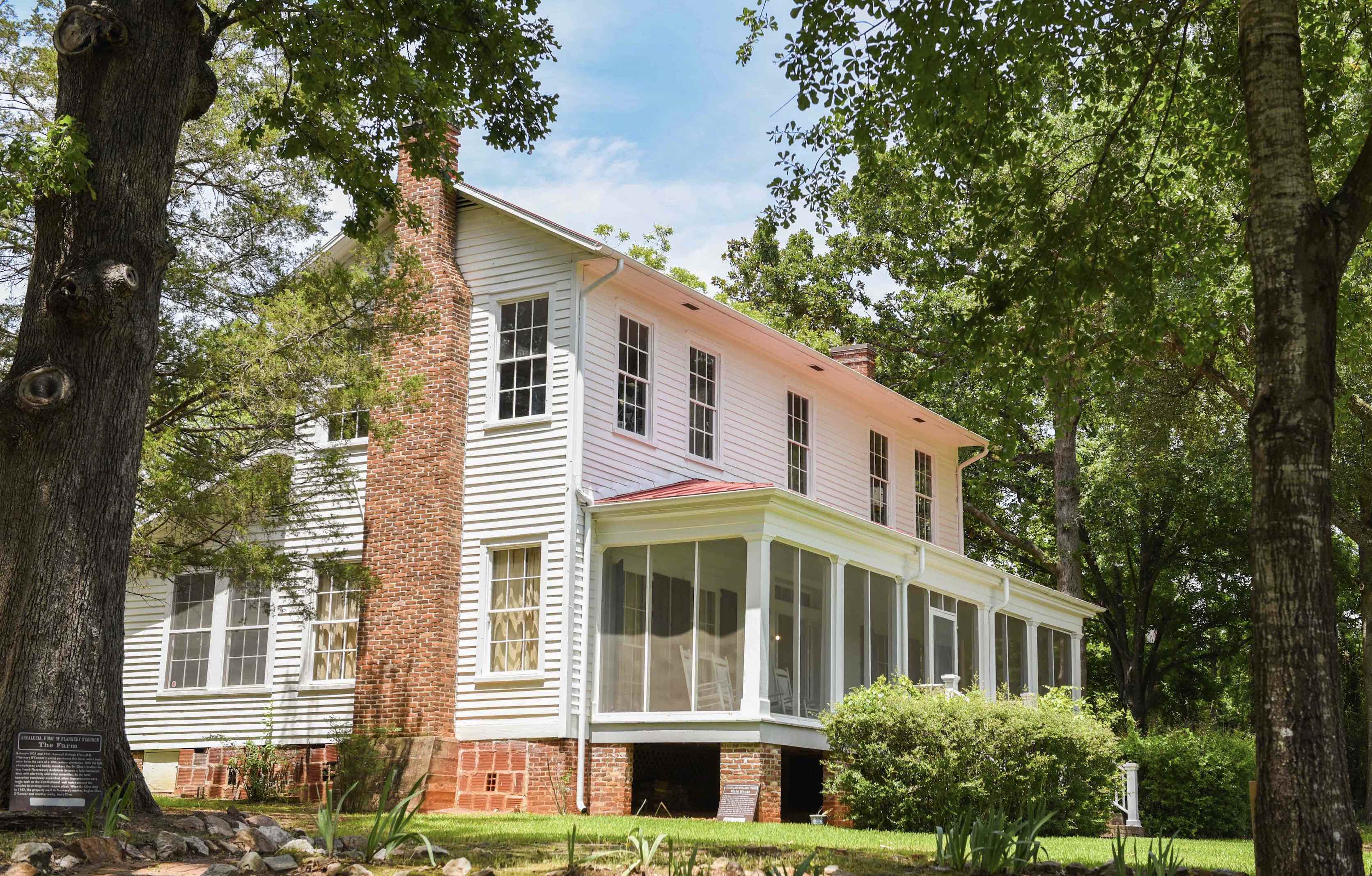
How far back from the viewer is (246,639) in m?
21.0

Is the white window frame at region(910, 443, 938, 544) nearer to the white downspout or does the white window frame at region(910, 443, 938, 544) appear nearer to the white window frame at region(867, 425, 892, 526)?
the white window frame at region(867, 425, 892, 526)

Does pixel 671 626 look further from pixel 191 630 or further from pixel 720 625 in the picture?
pixel 191 630

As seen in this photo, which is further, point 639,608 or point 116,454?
point 639,608

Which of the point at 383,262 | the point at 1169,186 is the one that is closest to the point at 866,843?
the point at 1169,186

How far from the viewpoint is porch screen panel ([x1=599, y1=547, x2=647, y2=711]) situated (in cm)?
1775

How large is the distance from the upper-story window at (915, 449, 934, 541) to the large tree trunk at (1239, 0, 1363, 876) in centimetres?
1981

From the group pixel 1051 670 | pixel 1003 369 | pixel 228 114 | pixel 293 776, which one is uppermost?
pixel 228 114

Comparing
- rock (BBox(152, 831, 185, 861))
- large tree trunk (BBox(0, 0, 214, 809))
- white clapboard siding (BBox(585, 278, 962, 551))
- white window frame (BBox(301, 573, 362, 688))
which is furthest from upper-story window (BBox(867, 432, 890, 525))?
rock (BBox(152, 831, 185, 861))

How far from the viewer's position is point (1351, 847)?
675 centimetres

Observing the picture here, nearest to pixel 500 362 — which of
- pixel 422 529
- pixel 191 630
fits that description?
pixel 422 529

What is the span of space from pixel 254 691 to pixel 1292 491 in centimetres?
1694

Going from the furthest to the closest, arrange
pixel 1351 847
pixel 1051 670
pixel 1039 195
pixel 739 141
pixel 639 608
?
pixel 1051 670, pixel 639 608, pixel 739 141, pixel 1039 195, pixel 1351 847

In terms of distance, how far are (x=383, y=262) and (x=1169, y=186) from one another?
920cm

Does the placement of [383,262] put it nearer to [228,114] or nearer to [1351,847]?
[228,114]
